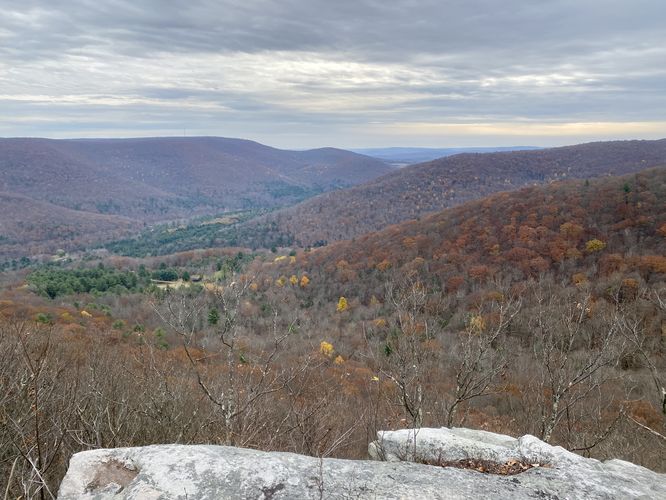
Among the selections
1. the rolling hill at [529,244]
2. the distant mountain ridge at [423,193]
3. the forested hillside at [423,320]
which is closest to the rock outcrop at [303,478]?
the forested hillside at [423,320]

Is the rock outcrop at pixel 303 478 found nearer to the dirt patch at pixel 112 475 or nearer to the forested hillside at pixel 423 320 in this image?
the dirt patch at pixel 112 475

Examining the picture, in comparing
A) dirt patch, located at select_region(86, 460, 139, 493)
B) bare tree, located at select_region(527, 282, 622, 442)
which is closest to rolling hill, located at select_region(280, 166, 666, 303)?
bare tree, located at select_region(527, 282, 622, 442)

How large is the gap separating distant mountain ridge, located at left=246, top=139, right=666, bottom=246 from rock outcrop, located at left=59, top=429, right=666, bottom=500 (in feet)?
470

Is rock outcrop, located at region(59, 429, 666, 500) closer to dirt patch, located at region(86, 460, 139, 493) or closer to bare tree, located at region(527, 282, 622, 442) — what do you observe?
dirt patch, located at region(86, 460, 139, 493)

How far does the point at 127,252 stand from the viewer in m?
164

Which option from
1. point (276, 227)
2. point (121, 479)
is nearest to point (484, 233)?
point (121, 479)

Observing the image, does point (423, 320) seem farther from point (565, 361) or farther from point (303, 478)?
point (303, 478)

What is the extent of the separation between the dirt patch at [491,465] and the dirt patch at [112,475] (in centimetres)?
378

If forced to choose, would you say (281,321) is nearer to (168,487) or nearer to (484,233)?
(484,233)

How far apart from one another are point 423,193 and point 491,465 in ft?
584

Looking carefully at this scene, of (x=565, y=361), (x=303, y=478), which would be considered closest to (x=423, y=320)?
(x=565, y=361)

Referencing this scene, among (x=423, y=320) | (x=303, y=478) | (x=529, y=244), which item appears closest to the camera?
(x=303, y=478)

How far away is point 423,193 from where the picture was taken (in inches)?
6998

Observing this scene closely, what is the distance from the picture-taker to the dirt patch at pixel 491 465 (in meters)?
5.14
